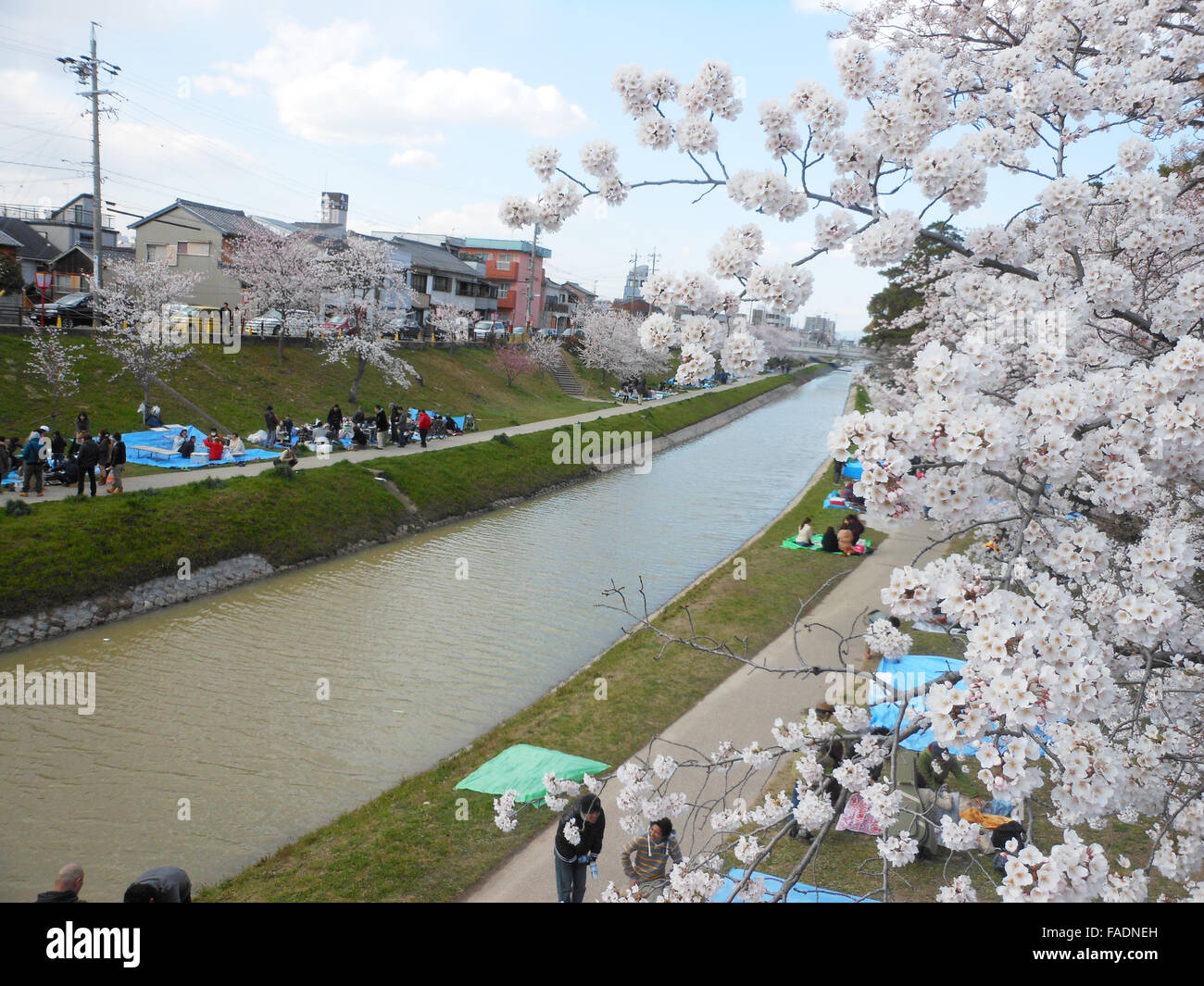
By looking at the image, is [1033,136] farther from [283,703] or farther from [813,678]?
[283,703]

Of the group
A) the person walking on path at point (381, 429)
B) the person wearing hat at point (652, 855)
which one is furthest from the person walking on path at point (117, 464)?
the person wearing hat at point (652, 855)

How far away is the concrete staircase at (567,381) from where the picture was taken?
50875mm

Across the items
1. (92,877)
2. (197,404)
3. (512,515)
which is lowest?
(92,877)

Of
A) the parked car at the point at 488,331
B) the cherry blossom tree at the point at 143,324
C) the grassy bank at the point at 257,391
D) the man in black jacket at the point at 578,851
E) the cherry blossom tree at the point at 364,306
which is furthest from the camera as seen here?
the parked car at the point at 488,331

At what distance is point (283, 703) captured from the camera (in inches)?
454

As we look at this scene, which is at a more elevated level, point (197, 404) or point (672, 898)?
point (197, 404)

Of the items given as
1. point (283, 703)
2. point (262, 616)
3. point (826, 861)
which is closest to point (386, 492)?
point (262, 616)

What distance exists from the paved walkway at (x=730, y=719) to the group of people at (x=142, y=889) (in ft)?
7.85

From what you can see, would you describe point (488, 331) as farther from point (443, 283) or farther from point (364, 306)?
point (364, 306)

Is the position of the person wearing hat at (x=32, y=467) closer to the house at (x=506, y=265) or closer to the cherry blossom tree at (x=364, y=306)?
the cherry blossom tree at (x=364, y=306)

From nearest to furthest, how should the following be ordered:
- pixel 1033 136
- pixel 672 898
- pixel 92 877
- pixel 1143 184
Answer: pixel 672 898 < pixel 1143 184 < pixel 1033 136 < pixel 92 877

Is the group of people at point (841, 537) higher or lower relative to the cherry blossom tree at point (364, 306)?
lower

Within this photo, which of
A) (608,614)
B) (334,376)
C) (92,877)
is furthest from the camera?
(334,376)

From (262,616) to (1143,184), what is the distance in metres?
14.7
